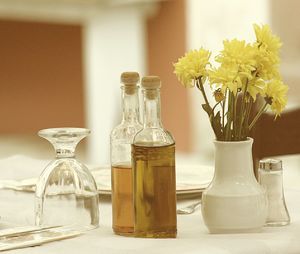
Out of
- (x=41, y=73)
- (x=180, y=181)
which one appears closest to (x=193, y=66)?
(x=180, y=181)

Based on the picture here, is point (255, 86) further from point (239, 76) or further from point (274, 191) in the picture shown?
point (274, 191)

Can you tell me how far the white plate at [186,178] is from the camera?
4.25 ft

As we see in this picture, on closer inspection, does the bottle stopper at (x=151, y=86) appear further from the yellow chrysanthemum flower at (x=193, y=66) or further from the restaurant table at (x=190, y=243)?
the restaurant table at (x=190, y=243)

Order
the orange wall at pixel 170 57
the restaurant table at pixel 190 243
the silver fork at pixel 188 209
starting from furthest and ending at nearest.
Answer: the orange wall at pixel 170 57
the silver fork at pixel 188 209
the restaurant table at pixel 190 243

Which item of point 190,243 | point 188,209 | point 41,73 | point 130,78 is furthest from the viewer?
point 41,73

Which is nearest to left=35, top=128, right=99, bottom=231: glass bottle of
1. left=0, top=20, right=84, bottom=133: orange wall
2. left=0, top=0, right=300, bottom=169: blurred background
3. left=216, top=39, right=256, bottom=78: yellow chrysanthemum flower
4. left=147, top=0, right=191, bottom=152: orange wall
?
left=216, top=39, right=256, bottom=78: yellow chrysanthemum flower

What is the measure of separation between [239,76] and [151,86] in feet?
0.36

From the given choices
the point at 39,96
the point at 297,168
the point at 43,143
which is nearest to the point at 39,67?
the point at 39,96

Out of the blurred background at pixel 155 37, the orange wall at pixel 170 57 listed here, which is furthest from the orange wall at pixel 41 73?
the orange wall at pixel 170 57

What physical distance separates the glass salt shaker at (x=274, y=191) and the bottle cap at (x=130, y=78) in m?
0.19

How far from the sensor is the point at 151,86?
1.06 metres

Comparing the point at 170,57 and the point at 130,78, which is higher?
the point at 170,57

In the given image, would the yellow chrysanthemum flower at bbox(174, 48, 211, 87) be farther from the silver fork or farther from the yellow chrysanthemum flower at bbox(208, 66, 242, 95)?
→ the silver fork

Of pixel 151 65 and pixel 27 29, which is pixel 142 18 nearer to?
pixel 151 65
